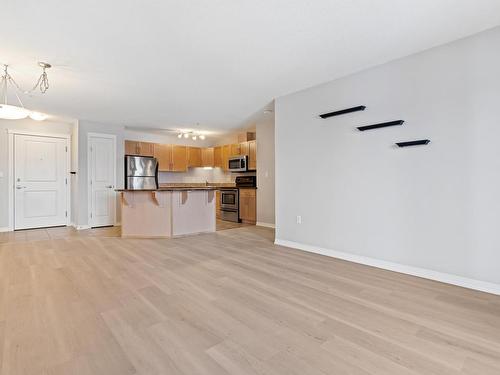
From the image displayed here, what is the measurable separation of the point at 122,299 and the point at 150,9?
248cm

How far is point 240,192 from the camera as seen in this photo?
694 centimetres

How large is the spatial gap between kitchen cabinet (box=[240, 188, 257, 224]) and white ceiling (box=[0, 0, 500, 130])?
9.90ft

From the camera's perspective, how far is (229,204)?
7246 millimetres

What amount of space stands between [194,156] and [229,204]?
1994 mm

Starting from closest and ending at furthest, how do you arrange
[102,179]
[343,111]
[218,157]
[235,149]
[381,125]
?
1. [381,125]
2. [343,111]
3. [102,179]
4. [235,149]
5. [218,157]

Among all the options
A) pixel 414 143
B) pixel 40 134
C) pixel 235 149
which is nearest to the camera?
pixel 414 143

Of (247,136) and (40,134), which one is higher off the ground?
(247,136)

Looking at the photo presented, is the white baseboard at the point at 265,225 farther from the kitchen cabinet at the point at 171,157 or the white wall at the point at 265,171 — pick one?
the kitchen cabinet at the point at 171,157

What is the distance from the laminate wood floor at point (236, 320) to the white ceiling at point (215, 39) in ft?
8.06

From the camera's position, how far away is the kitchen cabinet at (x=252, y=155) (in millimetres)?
6692

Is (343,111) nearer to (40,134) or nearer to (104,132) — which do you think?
(104,132)

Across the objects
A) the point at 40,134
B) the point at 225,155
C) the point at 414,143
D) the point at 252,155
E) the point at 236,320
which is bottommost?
the point at 236,320

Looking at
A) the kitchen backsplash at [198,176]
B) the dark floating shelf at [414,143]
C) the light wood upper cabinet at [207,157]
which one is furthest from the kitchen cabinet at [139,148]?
the dark floating shelf at [414,143]

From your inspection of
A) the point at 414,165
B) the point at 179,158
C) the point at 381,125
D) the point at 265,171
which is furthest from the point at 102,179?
the point at 414,165
